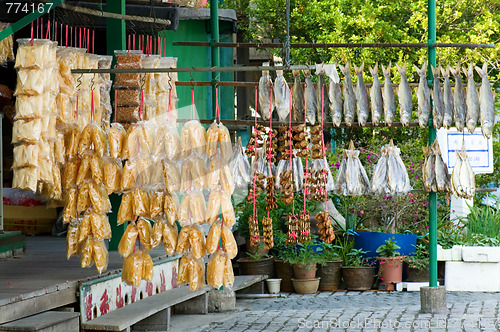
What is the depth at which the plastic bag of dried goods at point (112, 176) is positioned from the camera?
241 inches

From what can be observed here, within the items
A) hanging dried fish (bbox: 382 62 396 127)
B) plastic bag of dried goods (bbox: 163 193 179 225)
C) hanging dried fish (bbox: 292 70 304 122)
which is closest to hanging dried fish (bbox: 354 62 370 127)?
hanging dried fish (bbox: 382 62 396 127)

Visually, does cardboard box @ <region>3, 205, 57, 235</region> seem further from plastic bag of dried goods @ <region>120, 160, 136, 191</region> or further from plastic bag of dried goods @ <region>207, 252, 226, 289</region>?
plastic bag of dried goods @ <region>207, 252, 226, 289</region>

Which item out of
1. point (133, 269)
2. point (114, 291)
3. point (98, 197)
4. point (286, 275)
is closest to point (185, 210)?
point (133, 269)

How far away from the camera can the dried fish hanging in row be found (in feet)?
26.5

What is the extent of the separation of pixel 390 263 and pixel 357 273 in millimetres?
480

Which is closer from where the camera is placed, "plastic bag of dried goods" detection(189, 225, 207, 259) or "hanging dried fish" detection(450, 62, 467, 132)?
"plastic bag of dried goods" detection(189, 225, 207, 259)

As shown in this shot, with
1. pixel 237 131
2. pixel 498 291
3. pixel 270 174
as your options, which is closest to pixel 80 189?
pixel 270 174

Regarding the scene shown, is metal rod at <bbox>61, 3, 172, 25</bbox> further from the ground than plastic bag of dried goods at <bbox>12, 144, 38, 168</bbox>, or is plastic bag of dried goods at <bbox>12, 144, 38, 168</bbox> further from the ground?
metal rod at <bbox>61, 3, 172, 25</bbox>

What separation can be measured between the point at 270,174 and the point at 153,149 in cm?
163

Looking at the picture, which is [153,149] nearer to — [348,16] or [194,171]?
[194,171]

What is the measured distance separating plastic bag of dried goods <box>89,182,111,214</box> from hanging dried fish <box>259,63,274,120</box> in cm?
178

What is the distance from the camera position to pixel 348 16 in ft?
50.4

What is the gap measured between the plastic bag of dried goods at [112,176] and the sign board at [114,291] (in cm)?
96

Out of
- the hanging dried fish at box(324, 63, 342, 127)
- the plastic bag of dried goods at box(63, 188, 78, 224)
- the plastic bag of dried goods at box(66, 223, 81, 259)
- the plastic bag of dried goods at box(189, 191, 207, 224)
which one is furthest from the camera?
the hanging dried fish at box(324, 63, 342, 127)
